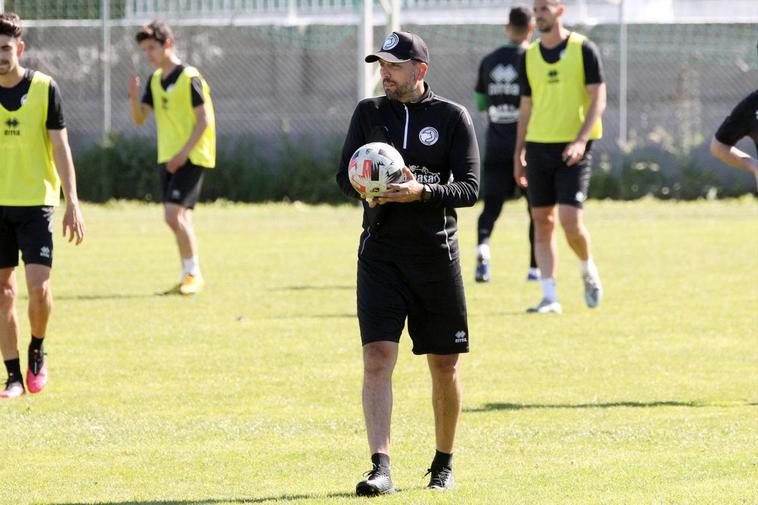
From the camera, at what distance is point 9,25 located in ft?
28.4

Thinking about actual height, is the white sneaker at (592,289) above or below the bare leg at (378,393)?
below

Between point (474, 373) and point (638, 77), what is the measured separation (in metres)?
16.7

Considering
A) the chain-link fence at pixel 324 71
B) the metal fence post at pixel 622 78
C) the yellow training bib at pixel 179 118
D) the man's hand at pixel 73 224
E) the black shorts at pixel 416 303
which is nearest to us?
the black shorts at pixel 416 303

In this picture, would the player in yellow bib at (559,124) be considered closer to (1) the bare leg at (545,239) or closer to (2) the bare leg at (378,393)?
(1) the bare leg at (545,239)

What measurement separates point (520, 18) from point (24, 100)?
6726 mm

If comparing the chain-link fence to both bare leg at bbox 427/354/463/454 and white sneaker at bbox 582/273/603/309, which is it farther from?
bare leg at bbox 427/354/463/454

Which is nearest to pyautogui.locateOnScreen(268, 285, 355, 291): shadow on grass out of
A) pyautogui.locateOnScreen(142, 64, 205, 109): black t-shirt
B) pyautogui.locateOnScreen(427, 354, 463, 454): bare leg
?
pyautogui.locateOnScreen(142, 64, 205, 109): black t-shirt

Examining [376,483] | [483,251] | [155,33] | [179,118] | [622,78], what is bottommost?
[376,483]

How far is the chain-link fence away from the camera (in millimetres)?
25188

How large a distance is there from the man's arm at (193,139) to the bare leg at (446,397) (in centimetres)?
762

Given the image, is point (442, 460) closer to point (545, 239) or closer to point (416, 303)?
point (416, 303)

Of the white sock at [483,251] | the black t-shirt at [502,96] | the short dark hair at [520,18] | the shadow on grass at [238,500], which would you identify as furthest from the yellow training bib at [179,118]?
the shadow on grass at [238,500]

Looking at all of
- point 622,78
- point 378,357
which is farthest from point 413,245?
point 622,78

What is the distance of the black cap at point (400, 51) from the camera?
6.40 m
